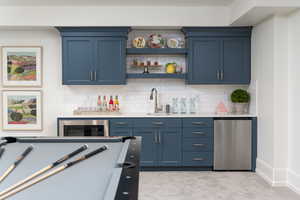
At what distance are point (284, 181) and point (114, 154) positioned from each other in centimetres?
293

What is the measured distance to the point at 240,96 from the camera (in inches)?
222

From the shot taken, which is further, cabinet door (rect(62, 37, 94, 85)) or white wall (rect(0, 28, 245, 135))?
white wall (rect(0, 28, 245, 135))

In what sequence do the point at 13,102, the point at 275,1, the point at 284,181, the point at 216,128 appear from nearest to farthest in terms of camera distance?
the point at 275,1
the point at 284,181
the point at 216,128
the point at 13,102

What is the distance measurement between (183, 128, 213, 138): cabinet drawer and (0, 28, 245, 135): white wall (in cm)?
63

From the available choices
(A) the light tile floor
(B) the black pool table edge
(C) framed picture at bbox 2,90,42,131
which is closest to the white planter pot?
(A) the light tile floor

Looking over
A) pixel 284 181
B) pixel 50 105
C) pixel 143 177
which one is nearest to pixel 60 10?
pixel 50 105

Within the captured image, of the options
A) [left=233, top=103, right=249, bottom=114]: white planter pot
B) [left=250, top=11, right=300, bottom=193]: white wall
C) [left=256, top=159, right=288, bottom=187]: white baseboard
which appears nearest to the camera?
[left=250, top=11, right=300, bottom=193]: white wall

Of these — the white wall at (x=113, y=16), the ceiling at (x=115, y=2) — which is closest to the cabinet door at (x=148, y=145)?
the white wall at (x=113, y=16)

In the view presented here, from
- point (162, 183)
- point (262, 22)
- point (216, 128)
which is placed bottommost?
point (162, 183)

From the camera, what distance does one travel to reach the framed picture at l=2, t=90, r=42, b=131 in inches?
233

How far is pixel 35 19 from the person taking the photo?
5.45m

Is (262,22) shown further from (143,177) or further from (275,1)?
(143,177)

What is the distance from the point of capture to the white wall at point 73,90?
5902 mm

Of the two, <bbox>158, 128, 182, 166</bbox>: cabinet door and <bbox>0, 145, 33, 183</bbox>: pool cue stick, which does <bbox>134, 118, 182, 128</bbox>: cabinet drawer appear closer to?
<bbox>158, 128, 182, 166</bbox>: cabinet door
